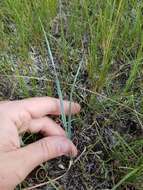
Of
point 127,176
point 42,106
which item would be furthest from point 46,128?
point 127,176

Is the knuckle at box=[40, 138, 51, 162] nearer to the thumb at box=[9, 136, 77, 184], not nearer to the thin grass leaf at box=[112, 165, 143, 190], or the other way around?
the thumb at box=[9, 136, 77, 184]

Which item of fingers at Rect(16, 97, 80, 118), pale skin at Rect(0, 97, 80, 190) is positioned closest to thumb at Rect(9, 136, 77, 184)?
pale skin at Rect(0, 97, 80, 190)

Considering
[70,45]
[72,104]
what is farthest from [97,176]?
[70,45]

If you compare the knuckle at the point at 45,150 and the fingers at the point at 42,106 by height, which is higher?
the fingers at the point at 42,106

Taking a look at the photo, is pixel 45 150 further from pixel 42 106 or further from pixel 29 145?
pixel 42 106

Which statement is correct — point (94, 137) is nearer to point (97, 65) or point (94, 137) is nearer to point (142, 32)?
point (97, 65)

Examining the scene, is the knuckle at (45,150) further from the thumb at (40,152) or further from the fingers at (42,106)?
the fingers at (42,106)

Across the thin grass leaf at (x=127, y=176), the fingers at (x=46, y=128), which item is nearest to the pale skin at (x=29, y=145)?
the fingers at (x=46, y=128)

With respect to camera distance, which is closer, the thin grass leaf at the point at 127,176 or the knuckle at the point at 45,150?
the thin grass leaf at the point at 127,176
